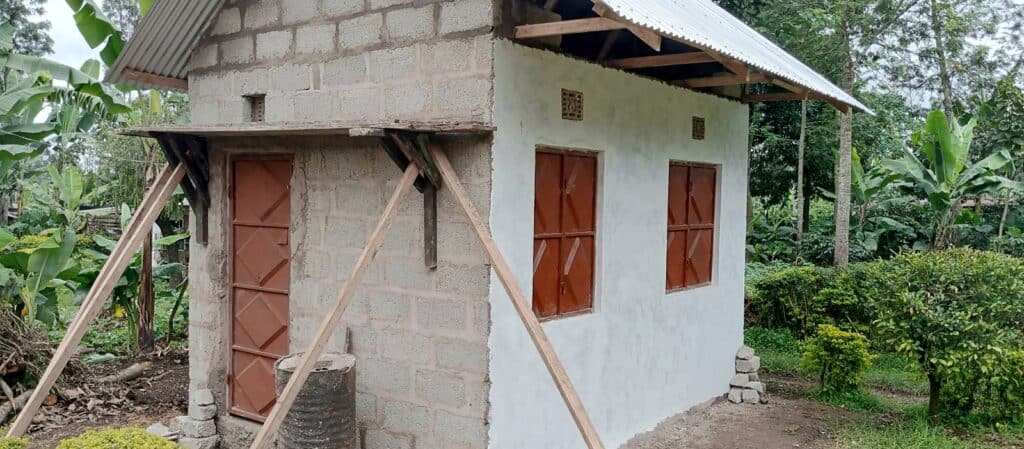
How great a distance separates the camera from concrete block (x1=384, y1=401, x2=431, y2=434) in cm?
505

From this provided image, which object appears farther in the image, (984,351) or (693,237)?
(693,237)

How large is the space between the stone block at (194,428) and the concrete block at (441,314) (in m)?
2.37

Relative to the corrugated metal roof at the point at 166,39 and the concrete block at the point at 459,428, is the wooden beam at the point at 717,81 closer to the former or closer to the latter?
the concrete block at the point at 459,428

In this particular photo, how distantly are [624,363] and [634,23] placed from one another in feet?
10.1

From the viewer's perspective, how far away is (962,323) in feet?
21.5

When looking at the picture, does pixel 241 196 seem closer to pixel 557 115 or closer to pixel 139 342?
pixel 557 115

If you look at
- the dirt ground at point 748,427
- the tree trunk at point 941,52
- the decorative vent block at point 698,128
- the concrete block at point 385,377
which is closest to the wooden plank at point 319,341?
the concrete block at point 385,377

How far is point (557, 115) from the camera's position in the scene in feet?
17.4

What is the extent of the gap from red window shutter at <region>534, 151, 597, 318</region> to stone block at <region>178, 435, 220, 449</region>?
2935 millimetres

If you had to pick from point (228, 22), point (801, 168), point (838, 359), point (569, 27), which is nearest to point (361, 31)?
point (228, 22)

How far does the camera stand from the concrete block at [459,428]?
15.8 ft

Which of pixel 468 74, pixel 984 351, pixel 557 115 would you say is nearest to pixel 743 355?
pixel 984 351

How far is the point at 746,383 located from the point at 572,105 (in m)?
4.15

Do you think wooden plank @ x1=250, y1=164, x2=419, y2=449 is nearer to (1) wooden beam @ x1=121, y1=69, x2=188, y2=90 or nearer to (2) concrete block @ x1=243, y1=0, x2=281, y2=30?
(2) concrete block @ x1=243, y1=0, x2=281, y2=30
